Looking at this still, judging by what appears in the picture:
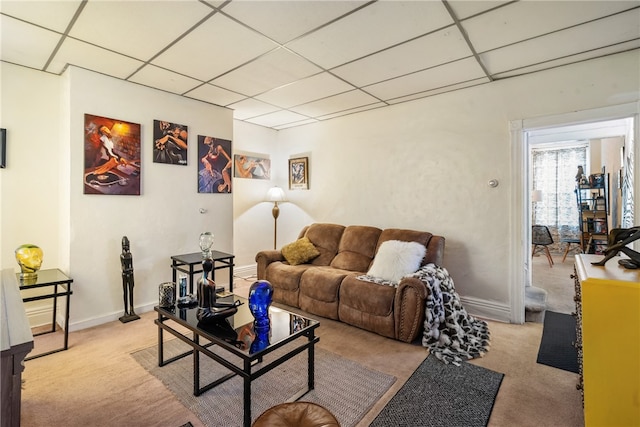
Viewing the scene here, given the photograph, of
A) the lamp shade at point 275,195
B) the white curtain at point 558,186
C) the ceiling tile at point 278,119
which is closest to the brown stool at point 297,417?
the ceiling tile at point 278,119

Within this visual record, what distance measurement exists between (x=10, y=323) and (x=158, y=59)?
2.35m

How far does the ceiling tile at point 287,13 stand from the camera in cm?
189

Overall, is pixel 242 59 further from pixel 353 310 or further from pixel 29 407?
pixel 29 407

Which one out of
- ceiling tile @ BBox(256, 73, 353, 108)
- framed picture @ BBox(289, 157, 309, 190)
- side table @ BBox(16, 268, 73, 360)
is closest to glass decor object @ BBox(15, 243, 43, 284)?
side table @ BBox(16, 268, 73, 360)

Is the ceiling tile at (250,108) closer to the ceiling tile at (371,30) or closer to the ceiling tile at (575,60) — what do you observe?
the ceiling tile at (371,30)

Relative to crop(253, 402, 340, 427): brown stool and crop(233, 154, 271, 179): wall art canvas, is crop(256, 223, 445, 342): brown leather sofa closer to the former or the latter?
crop(233, 154, 271, 179): wall art canvas

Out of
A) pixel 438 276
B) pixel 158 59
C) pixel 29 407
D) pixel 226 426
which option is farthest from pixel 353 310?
pixel 158 59

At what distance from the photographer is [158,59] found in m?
2.66

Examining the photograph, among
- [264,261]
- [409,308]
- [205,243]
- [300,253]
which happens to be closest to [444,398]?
[409,308]

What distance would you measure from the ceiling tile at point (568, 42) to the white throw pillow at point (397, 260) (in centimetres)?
188

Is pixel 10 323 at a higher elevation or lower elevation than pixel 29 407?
higher

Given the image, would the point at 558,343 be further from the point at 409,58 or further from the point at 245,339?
the point at 409,58

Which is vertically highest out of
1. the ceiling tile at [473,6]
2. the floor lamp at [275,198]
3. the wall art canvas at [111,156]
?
the ceiling tile at [473,6]

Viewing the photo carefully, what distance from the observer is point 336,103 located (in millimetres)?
3836
